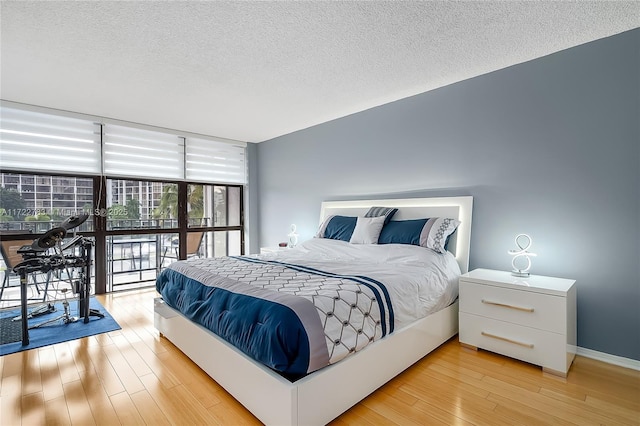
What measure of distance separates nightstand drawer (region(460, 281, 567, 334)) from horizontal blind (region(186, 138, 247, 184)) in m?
4.14

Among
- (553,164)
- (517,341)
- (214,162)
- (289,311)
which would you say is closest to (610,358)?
(517,341)

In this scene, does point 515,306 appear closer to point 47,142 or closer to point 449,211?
point 449,211

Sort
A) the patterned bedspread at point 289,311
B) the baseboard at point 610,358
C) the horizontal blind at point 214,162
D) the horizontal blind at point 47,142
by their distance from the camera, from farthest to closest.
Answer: the horizontal blind at point 214,162, the horizontal blind at point 47,142, the baseboard at point 610,358, the patterned bedspread at point 289,311

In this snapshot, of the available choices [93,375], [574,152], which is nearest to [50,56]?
[93,375]

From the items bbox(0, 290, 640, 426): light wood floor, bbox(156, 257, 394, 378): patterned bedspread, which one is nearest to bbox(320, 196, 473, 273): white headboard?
bbox(0, 290, 640, 426): light wood floor

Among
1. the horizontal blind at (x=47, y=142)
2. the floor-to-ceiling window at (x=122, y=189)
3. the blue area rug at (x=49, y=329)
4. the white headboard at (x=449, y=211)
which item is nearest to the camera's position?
the blue area rug at (x=49, y=329)

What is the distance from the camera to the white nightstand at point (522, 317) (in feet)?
6.89

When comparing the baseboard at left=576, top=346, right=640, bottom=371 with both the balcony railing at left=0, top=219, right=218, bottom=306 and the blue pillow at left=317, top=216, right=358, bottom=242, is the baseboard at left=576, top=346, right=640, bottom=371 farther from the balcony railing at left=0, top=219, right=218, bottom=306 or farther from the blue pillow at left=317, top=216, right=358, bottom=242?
the balcony railing at left=0, top=219, right=218, bottom=306

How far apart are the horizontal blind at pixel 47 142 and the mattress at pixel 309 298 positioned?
2.32 meters

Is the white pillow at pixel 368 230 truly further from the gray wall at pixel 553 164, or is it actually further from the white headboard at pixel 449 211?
the gray wall at pixel 553 164

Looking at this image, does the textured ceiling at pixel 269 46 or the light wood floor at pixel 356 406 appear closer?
the light wood floor at pixel 356 406

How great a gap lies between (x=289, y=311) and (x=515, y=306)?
172cm

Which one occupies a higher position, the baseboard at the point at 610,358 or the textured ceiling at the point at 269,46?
the textured ceiling at the point at 269,46

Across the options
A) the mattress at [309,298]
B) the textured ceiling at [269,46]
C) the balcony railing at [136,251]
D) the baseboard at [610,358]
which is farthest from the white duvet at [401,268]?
the balcony railing at [136,251]
